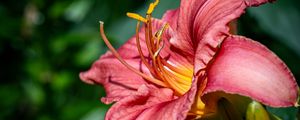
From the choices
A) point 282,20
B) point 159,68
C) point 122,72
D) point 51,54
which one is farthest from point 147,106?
point 51,54

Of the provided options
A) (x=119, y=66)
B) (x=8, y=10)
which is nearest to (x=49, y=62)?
(x=8, y=10)

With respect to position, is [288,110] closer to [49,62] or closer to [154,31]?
[154,31]

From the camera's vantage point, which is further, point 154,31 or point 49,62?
point 49,62

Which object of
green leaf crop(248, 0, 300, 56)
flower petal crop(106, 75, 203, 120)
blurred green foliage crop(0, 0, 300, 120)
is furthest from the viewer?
blurred green foliage crop(0, 0, 300, 120)

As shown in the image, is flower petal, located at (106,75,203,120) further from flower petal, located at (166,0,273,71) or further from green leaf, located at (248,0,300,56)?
green leaf, located at (248,0,300,56)

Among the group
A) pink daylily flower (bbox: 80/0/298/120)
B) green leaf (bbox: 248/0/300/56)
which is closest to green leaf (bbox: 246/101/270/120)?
pink daylily flower (bbox: 80/0/298/120)

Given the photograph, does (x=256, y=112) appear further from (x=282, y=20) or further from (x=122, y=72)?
(x=282, y=20)
